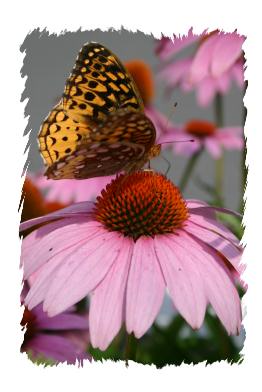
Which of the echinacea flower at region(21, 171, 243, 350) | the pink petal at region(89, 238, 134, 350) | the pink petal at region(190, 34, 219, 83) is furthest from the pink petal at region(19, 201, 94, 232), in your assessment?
the pink petal at region(190, 34, 219, 83)

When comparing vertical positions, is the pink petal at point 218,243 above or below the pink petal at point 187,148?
below

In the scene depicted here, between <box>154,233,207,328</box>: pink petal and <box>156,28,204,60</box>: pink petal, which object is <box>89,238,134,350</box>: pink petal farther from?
<box>156,28,204,60</box>: pink petal

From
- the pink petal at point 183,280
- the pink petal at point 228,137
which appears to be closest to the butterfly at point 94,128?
the pink petal at point 183,280

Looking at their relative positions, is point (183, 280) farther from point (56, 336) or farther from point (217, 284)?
point (56, 336)

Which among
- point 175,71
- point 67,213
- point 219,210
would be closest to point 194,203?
point 219,210

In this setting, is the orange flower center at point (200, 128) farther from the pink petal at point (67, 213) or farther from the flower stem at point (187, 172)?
the pink petal at point (67, 213)

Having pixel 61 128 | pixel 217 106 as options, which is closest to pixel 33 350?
pixel 61 128
